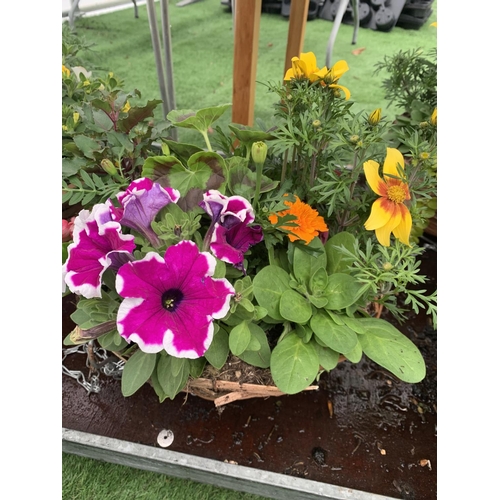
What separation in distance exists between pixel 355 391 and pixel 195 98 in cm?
184

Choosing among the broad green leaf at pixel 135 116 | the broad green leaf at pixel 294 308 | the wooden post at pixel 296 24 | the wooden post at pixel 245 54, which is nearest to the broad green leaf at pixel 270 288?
the broad green leaf at pixel 294 308

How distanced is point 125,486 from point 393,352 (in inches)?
22.4

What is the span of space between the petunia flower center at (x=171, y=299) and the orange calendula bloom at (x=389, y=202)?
0.28 m

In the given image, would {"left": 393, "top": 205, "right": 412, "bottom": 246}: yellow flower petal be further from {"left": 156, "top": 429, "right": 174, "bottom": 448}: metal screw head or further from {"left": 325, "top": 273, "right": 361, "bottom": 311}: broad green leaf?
{"left": 156, "top": 429, "right": 174, "bottom": 448}: metal screw head

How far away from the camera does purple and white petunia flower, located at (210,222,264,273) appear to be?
0.58 m

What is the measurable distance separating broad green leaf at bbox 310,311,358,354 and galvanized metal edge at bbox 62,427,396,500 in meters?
0.25

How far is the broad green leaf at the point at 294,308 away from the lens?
646 millimetres

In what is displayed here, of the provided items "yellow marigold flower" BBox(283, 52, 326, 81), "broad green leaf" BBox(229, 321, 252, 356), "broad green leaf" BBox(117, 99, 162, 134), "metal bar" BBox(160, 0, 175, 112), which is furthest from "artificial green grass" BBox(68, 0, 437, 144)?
"broad green leaf" BBox(229, 321, 252, 356)

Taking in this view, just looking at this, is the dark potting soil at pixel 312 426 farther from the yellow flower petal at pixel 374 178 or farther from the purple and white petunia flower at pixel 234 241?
the yellow flower petal at pixel 374 178

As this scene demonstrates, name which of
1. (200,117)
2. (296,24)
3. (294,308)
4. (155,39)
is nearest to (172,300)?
(294,308)

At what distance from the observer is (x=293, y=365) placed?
62 cm

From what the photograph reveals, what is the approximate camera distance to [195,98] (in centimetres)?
221
